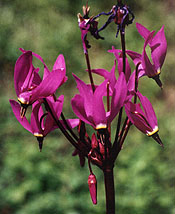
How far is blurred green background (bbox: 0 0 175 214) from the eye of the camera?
255cm

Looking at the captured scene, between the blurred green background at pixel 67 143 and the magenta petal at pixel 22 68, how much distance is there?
160 cm

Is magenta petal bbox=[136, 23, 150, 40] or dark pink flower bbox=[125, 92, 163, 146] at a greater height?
magenta petal bbox=[136, 23, 150, 40]

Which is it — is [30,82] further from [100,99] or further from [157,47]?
[157,47]

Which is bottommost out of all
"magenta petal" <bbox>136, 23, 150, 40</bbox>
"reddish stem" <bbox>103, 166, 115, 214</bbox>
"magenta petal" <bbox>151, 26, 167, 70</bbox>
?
"reddish stem" <bbox>103, 166, 115, 214</bbox>

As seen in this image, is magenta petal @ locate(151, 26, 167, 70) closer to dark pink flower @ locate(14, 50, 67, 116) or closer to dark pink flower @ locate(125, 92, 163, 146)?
dark pink flower @ locate(125, 92, 163, 146)

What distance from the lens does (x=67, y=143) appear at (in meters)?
3.36

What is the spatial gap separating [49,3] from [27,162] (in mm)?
2507

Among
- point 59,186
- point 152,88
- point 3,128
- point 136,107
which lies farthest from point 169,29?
point 136,107

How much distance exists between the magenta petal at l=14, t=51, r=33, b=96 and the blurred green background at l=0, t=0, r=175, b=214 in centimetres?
160

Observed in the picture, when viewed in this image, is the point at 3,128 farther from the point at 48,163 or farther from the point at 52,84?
the point at 52,84

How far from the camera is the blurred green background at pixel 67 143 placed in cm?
255

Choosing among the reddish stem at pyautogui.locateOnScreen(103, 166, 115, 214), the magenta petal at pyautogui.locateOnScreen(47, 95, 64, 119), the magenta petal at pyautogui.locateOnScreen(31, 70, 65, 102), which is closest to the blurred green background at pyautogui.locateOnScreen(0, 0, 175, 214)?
the reddish stem at pyautogui.locateOnScreen(103, 166, 115, 214)

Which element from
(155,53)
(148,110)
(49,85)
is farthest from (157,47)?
(49,85)

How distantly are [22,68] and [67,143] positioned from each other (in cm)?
244
